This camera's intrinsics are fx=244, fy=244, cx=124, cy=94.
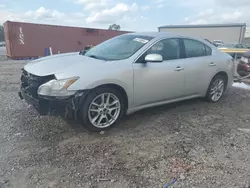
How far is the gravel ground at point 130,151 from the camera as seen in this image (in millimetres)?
2564

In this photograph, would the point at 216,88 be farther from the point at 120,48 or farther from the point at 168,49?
the point at 120,48

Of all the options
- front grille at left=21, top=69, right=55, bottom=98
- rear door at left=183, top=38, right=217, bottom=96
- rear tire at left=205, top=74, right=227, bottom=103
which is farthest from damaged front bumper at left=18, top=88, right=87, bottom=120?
rear tire at left=205, top=74, right=227, bottom=103

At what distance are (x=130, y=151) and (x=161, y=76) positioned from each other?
153 centimetres

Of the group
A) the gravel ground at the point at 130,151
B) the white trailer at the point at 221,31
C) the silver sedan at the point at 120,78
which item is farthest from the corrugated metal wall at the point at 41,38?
the white trailer at the point at 221,31

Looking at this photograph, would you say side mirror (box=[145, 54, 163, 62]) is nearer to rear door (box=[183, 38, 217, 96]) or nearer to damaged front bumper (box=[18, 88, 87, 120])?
rear door (box=[183, 38, 217, 96])

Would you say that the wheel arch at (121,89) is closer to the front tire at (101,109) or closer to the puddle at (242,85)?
the front tire at (101,109)

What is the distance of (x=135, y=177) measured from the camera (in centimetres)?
260

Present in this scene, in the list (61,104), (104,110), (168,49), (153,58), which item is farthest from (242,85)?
(61,104)

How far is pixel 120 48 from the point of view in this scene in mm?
4246

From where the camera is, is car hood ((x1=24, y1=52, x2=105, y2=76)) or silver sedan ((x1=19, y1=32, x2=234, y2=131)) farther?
car hood ((x1=24, y1=52, x2=105, y2=76))

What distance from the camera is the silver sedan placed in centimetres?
337

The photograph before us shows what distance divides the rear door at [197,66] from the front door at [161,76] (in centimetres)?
18

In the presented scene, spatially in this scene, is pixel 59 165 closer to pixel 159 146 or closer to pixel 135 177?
pixel 135 177

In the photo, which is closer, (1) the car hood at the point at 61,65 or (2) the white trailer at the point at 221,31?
(1) the car hood at the point at 61,65
